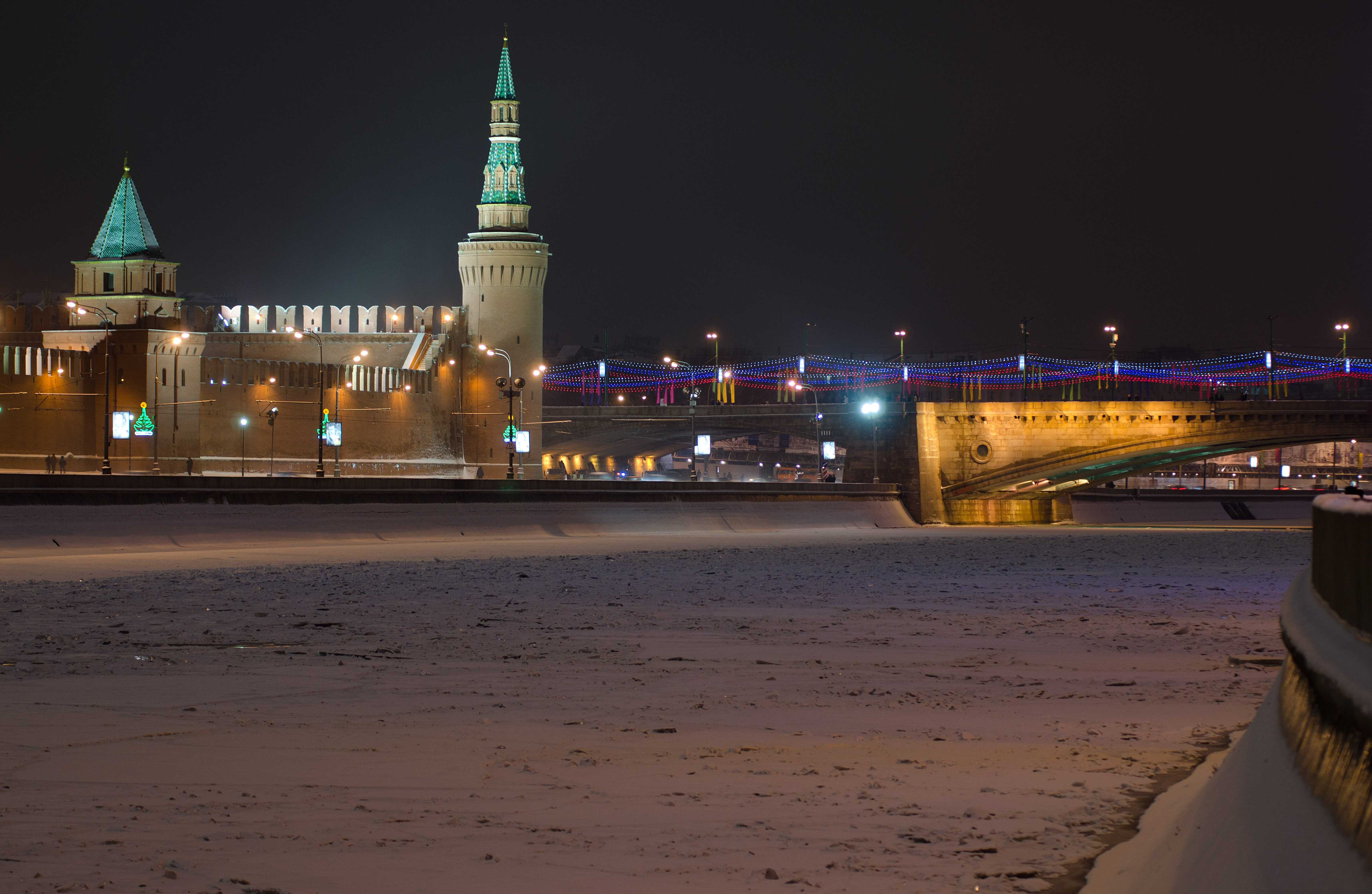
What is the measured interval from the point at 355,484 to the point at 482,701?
29.7 m

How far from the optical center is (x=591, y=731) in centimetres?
1012

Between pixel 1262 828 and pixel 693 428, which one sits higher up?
pixel 693 428

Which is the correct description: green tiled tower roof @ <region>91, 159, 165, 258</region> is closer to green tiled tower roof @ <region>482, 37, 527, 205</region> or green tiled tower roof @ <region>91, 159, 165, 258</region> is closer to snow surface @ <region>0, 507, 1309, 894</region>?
green tiled tower roof @ <region>482, 37, 527, 205</region>

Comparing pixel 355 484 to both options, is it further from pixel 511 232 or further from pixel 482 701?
pixel 511 232

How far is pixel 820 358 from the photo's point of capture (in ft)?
317

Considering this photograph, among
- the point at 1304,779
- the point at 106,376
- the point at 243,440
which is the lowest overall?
the point at 1304,779

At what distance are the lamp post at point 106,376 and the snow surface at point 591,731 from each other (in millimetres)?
19937

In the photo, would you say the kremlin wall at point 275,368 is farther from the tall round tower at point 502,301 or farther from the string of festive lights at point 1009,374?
the string of festive lights at point 1009,374

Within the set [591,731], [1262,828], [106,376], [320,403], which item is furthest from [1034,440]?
[1262,828]

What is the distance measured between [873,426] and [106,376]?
38.0 meters

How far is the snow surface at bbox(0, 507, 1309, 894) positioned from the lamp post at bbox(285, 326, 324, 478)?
79.2ft

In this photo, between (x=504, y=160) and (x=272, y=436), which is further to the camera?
(x=504, y=160)

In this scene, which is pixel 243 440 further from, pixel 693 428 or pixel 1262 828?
pixel 1262 828

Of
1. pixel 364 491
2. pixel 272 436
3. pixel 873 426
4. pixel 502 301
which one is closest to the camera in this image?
pixel 364 491
